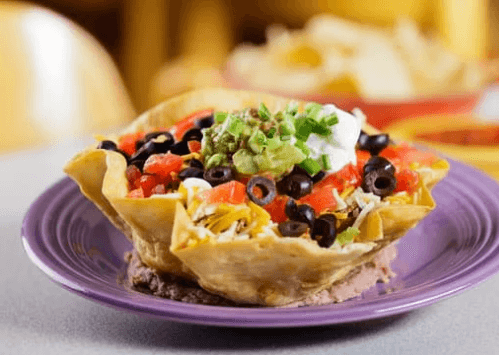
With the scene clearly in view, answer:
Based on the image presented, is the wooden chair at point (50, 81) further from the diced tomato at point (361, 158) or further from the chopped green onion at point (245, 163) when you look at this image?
the chopped green onion at point (245, 163)

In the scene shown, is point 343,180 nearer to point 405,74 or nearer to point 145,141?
point 145,141

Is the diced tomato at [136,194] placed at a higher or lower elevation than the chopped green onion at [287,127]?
lower

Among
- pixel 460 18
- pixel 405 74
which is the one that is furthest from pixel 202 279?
pixel 460 18

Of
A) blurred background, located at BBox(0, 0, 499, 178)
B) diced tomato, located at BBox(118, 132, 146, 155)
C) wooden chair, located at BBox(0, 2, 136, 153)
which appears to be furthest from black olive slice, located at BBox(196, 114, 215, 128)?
wooden chair, located at BBox(0, 2, 136, 153)

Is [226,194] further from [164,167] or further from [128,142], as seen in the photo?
[128,142]

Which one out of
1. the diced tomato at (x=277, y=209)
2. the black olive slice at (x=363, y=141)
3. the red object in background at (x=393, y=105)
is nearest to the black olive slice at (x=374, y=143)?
the black olive slice at (x=363, y=141)

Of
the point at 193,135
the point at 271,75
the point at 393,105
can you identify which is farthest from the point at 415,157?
the point at 271,75
